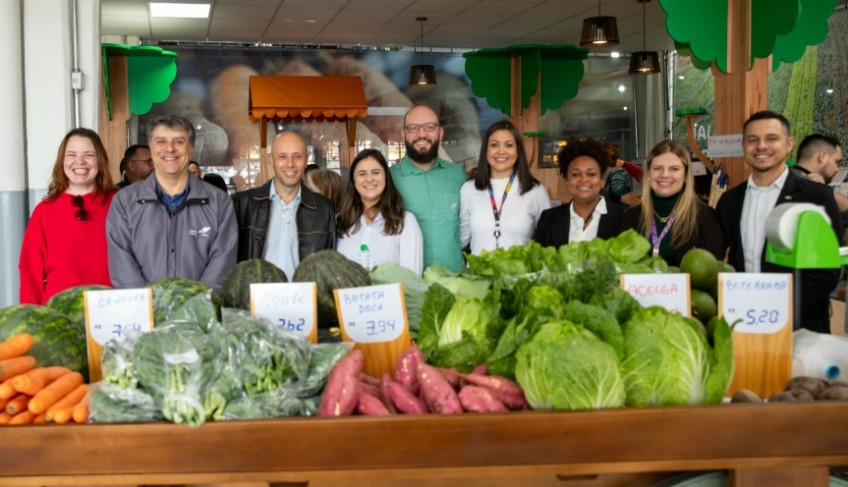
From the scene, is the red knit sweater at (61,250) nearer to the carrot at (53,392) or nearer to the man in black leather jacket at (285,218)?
the man in black leather jacket at (285,218)

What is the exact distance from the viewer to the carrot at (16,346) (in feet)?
5.69

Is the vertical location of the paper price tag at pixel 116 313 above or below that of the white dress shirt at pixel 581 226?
below

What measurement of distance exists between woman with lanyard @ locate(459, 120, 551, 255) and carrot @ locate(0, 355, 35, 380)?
7.12ft

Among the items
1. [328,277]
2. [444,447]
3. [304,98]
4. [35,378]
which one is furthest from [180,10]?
[444,447]

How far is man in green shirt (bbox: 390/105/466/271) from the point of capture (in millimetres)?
3652

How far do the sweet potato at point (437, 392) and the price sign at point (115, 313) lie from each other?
72 centimetres

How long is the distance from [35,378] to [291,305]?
1.92 feet

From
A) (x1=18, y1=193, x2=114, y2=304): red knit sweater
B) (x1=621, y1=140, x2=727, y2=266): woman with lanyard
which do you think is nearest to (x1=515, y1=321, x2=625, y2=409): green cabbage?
(x1=621, y1=140, x2=727, y2=266): woman with lanyard

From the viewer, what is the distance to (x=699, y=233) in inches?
126

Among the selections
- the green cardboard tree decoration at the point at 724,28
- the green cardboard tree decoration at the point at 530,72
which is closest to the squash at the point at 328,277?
the green cardboard tree decoration at the point at 724,28

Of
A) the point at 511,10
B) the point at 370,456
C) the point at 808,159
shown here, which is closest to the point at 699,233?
the point at 370,456

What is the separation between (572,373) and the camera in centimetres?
155

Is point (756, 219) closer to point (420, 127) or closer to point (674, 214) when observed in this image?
point (674, 214)

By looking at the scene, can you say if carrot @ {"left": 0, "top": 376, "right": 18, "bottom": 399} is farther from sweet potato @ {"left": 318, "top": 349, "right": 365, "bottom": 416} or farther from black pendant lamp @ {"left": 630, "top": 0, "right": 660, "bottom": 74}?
black pendant lamp @ {"left": 630, "top": 0, "right": 660, "bottom": 74}
